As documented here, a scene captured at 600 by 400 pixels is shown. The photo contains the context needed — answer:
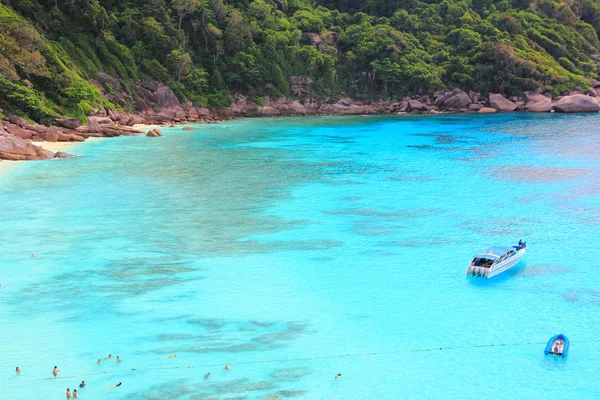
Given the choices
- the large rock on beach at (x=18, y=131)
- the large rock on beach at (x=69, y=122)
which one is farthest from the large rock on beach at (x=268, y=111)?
the large rock on beach at (x=18, y=131)

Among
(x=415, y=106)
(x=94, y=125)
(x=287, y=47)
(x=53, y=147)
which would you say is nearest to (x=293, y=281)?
(x=53, y=147)

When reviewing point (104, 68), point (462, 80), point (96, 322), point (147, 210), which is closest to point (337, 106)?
point (462, 80)

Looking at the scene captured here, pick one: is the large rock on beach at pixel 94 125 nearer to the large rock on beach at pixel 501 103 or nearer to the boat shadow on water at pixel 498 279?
the boat shadow on water at pixel 498 279

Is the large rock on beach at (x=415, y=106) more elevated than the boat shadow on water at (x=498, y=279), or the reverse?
the large rock on beach at (x=415, y=106)

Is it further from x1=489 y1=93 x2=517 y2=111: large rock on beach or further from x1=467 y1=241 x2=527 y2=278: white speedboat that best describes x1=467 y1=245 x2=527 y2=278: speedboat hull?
x1=489 y1=93 x2=517 y2=111: large rock on beach

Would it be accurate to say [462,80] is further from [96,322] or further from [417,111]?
[96,322]

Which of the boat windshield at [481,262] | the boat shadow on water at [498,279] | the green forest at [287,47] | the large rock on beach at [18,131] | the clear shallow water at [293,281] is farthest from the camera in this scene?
the green forest at [287,47]

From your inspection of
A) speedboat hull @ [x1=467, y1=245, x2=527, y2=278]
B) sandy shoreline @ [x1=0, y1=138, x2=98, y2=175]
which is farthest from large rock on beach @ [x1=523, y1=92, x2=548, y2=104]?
speedboat hull @ [x1=467, y1=245, x2=527, y2=278]

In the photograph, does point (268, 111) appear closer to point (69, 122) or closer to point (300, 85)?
point (300, 85)
